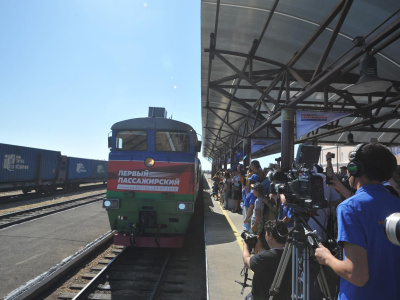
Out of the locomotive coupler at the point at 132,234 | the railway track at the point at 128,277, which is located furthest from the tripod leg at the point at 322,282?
the locomotive coupler at the point at 132,234

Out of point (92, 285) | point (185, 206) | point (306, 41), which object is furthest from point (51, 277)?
point (306, 41)

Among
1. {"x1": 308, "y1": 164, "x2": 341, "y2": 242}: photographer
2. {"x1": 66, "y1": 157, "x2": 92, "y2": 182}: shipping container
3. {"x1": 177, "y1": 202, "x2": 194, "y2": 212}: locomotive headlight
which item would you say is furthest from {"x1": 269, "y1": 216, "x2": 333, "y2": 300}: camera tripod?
{"x1": 66, "y1": 157, "x2": 92, "y2": 182}: shipping container

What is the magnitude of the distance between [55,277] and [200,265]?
3.09 meters

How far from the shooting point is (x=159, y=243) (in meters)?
5.97

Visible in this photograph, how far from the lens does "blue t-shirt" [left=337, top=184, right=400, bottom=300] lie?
147 centimetres

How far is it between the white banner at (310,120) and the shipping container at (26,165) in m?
15.8

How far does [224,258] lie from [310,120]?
4.03 metres

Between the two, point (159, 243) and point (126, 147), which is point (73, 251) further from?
point (126, 147)

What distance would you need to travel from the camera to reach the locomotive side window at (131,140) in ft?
21.5

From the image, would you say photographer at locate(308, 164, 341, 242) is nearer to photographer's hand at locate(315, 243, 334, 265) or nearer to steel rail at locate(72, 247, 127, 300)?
photographer's hand at locate(315, 243, 334, 265)

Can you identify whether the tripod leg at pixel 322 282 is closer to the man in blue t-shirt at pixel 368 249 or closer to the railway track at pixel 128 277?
the man in blue t-shirt at pixel 368 249

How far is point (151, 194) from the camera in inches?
240

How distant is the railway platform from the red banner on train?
1582 mm

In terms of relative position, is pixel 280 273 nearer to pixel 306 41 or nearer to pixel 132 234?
pixel 132 234
